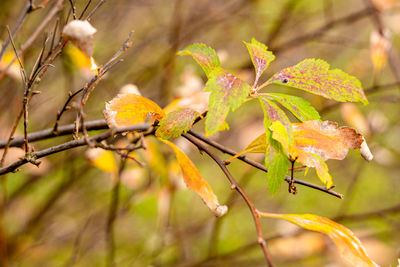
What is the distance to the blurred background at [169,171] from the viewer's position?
50.0 inches

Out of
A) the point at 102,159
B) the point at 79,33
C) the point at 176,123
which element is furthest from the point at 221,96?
the point at 102,159

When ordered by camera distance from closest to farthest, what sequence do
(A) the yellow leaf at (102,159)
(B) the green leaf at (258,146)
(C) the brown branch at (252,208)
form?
1. (C) the brown branch at (252,208)
2. (B) the green leaf at (258,146)
3. (A) the yellow leaf at (102,159)

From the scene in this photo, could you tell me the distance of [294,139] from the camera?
0.51 meters

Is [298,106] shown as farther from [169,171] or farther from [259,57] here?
[169,171]

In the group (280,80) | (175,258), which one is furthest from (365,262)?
(175,258)

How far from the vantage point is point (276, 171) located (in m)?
0.48

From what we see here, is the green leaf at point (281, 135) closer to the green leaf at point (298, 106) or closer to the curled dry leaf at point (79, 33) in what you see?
the green leaf at point (298, 106)

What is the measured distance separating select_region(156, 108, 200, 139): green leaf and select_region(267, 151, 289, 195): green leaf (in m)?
0.12

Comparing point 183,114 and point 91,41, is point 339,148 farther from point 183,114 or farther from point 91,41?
point 91,41

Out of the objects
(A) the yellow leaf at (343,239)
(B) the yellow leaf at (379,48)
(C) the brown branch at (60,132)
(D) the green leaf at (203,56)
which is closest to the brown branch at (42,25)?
(C) the brown branch at (60,132)

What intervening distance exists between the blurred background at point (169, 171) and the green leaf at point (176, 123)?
489 mm

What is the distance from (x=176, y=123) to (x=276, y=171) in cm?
15

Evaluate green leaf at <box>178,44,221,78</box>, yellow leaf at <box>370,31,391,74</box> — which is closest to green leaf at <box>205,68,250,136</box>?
green leaf at <box>178,44,221,78</box>

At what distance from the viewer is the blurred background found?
1271 mm
